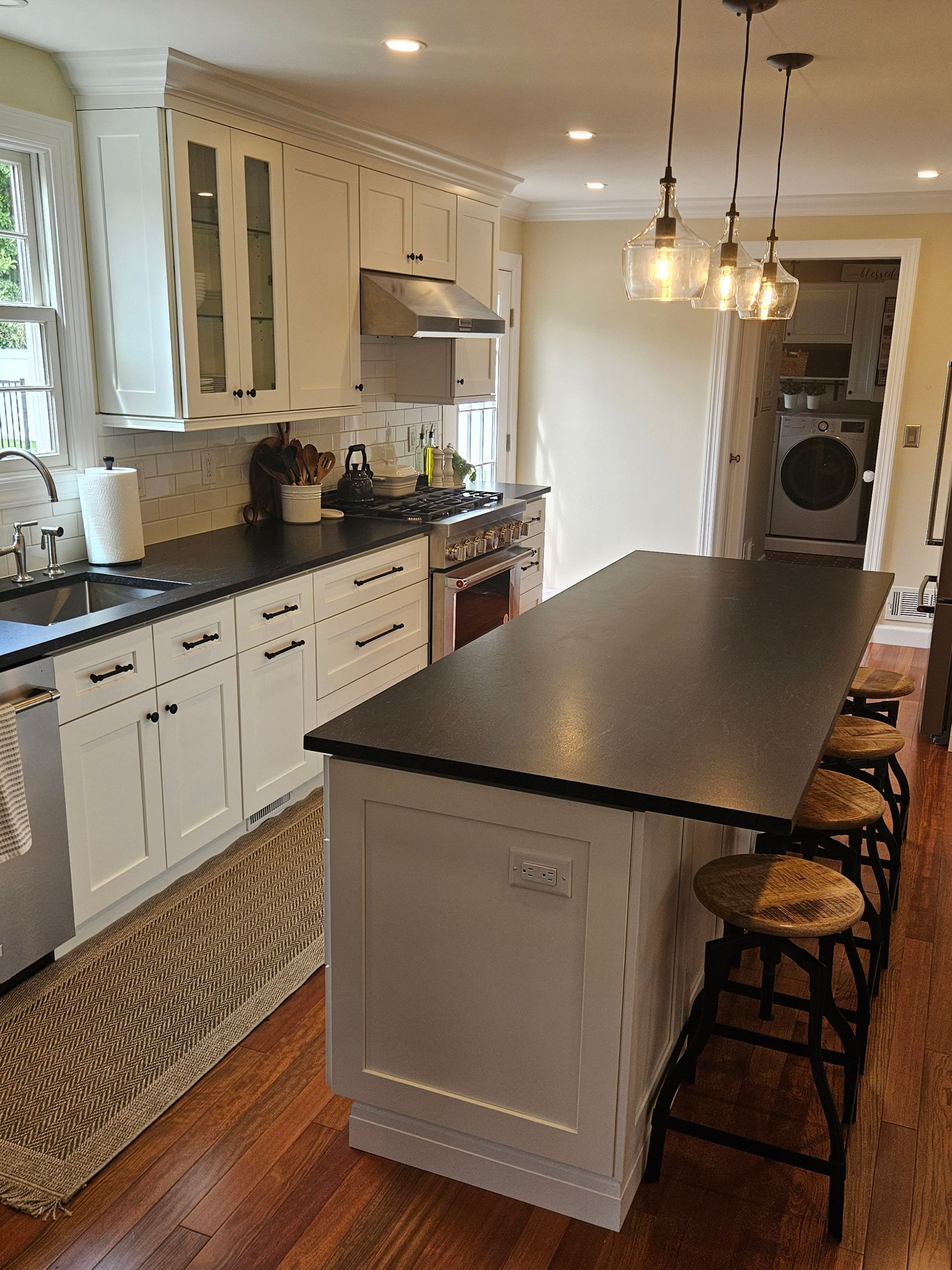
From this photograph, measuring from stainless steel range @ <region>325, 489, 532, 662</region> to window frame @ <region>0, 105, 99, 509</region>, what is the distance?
4.65ft

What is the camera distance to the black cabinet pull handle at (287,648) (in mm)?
3494

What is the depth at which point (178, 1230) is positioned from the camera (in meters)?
1.97

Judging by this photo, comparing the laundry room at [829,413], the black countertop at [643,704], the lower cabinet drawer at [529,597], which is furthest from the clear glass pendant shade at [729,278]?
the laundry room at [829,413]

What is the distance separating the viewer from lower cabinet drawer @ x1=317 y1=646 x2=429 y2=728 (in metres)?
3.91

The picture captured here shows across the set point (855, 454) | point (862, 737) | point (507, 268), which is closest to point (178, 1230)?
point (862, 737)

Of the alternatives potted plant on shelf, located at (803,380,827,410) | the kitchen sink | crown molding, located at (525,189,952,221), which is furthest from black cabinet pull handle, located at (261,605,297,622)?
potted plant on shelf, located at (803,380,827,410)

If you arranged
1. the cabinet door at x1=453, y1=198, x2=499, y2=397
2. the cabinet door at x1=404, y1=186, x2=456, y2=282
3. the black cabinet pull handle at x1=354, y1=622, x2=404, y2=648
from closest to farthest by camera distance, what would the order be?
the black cabinet pull handle at x1=354, y1=622, x2=404, y2=648, the cabinet door at x1=404, y1=186, x2=456, y2=282, the cabinet door at x1=453, y1=198, x2=499, y2=397

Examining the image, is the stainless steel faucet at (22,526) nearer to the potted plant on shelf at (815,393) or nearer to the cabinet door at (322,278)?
the cabinet door at (322,278)

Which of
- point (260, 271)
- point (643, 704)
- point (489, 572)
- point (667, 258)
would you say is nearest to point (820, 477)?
point (489, 572)

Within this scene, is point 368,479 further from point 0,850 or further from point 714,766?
point 714,766

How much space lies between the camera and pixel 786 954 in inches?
83.9

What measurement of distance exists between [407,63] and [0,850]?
2.47 meters

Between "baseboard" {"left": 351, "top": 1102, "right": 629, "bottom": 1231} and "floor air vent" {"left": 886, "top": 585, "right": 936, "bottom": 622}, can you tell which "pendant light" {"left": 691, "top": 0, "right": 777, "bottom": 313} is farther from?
"floor air vent" {"left": 886, "top": 585, "right": 936, "bottom": 622}

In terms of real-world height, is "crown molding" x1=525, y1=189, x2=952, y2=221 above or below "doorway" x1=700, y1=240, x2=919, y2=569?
above
